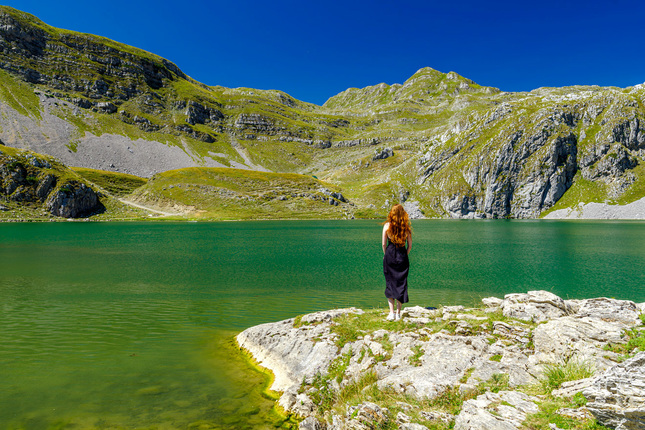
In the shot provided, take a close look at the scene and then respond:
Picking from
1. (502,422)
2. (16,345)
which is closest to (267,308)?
(16,345)

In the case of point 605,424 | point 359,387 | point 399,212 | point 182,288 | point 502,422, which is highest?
point 399,212

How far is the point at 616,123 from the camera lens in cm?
17612

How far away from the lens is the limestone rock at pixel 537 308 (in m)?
12.7

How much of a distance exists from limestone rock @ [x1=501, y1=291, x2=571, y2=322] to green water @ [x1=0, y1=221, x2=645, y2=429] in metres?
10.2

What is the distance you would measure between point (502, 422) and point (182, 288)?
2971 centimetres

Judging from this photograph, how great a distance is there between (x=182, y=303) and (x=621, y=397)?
1040 inches

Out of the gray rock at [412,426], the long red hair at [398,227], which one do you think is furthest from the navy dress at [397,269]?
the gray rock at [412,426]

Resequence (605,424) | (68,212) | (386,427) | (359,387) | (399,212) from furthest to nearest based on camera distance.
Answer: (68,212) → (399,212) → (359,387) → (386,427) → (605,424)

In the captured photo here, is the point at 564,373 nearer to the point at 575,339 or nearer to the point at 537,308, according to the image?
the point at 575,339

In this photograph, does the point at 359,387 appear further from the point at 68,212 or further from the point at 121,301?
the point at 68,212

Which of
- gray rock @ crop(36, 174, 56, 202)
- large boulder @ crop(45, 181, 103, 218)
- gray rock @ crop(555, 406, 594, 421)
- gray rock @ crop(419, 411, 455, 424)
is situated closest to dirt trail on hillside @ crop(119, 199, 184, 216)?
large boulder @ crop(45, 181, 103, 218)

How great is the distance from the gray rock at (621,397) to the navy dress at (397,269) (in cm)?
732

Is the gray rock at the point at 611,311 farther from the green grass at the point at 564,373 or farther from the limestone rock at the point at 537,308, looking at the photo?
the green grass at the point at 564,373

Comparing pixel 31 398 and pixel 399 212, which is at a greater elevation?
pixel 399 212
